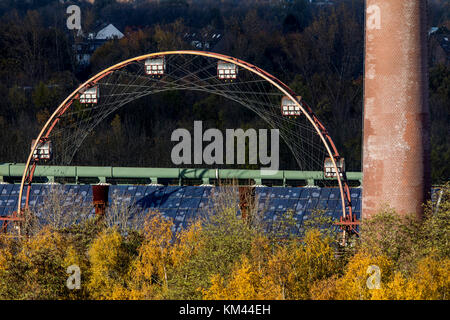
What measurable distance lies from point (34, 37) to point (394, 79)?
68.9 metres

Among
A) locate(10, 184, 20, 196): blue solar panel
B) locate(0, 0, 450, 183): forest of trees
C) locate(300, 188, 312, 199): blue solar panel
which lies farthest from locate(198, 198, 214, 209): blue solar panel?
locate(0, 0, 450, 183): forest of trees

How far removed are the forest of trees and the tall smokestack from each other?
2931 centimetres

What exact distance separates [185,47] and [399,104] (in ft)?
206

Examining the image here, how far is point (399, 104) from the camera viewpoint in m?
29.3

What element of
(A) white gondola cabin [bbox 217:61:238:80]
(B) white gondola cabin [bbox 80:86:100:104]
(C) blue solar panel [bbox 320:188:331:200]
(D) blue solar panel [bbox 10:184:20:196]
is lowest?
(C) blue solar panel [bbox 320:188:331:200]

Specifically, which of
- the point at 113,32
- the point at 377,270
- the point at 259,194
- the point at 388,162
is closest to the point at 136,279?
the point at 377,270

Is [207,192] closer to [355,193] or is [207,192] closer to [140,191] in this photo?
[140,191]

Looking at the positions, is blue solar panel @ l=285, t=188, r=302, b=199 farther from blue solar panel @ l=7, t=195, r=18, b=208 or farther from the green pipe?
blue solar panel @ l=7, t=195, r=18, b=208

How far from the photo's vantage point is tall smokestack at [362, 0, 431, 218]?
1152 inches

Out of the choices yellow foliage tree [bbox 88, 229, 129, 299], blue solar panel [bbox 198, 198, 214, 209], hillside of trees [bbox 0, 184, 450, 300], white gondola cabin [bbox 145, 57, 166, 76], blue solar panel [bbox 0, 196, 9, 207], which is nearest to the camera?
hillside of trees [bbox 0, 184, 450, 300]

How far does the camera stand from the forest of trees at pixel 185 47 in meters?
70.2

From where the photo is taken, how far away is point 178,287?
2589cm
